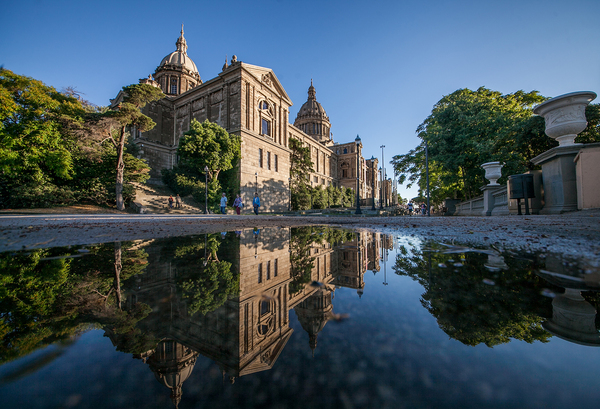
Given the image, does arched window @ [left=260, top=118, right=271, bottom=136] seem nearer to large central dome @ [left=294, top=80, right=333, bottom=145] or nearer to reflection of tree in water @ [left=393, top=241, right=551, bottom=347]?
reflection of tree in water @ [left=393, top=241, right=551, bottom=347]

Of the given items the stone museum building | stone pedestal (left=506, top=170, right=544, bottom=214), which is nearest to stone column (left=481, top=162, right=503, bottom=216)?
stone pedestal (left=506, top=170, right=544, bottom=214)

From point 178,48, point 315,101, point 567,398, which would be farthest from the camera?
point 315,101

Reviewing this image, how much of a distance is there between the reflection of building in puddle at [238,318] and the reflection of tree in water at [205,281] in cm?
3

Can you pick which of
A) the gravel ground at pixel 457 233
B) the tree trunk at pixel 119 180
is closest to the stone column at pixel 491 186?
the gravel ground at pixel 457 233

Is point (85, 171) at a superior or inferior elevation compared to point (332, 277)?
superior

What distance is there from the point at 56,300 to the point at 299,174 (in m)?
36.4

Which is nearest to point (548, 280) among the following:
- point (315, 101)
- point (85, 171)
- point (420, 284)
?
point (420, 284)

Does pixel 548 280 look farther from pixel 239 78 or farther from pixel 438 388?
pixel 239 78

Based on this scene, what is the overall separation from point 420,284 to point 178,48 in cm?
5803

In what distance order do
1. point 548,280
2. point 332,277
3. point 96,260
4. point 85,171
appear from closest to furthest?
point 548,280
point 332,277
point 96,260
point 85,171

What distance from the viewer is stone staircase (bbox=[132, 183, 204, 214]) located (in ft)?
67.8

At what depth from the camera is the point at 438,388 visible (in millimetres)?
562

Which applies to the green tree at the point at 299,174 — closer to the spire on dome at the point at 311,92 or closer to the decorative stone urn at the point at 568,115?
the decorative stone urn at the point at 568,115

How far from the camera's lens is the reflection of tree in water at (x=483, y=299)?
0.82 m
